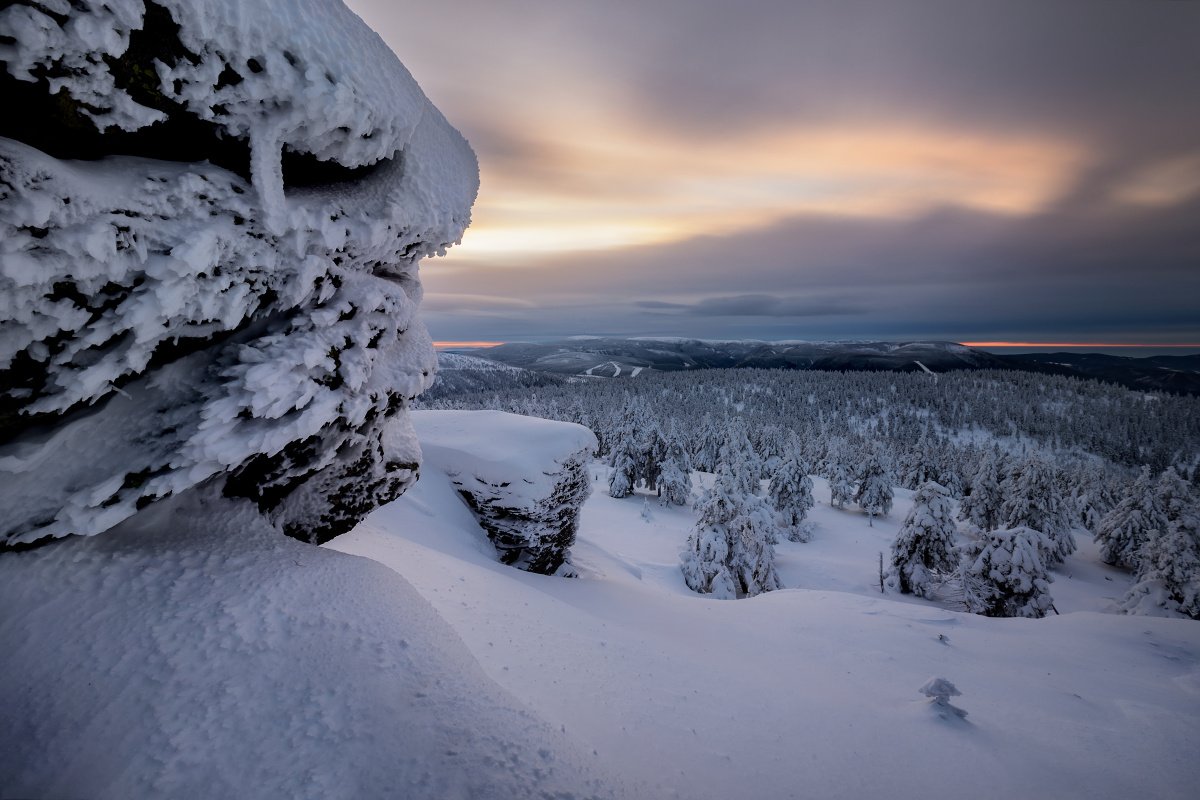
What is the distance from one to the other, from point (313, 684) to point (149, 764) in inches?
32.9

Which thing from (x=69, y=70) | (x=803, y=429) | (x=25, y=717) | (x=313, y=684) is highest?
(x=69, y=70)

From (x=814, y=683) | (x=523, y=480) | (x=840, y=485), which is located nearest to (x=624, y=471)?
(x=840, y=485)

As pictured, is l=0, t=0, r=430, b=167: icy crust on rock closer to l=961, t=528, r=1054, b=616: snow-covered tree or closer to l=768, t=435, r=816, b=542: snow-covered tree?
l=961, t=528, r=1054, b=616: snow-covered tree

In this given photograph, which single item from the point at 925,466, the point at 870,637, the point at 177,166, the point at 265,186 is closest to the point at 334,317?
the point at 265,186

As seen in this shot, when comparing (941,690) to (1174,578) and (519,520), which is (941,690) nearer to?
(519,520)

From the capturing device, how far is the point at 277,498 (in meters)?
5.40

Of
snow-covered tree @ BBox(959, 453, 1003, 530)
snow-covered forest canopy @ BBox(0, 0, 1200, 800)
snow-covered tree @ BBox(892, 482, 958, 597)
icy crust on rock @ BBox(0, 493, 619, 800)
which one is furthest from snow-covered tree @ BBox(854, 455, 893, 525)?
icy crust on rock @ BBox(0, 493, 619, 800)

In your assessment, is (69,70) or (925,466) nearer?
(69,70)

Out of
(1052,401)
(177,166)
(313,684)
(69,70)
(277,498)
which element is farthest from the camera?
(1052,401)

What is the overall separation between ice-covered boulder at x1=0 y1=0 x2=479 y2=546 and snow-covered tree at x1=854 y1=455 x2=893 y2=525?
55989 mm

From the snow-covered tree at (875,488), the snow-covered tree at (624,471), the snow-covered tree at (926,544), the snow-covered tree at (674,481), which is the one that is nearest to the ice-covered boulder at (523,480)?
the snow-covered tree at (926,544)

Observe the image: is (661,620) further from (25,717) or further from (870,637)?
(25,717)

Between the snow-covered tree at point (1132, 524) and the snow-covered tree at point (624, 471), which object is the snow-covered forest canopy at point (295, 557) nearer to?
the snow-covered tree at point (624, 471)

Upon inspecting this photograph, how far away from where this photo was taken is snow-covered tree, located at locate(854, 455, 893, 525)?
49.9 m
